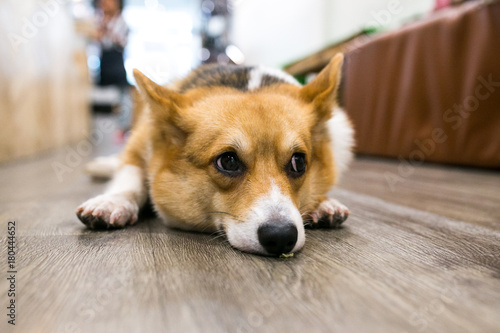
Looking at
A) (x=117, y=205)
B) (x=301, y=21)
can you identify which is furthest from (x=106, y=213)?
(x=301, y=21)

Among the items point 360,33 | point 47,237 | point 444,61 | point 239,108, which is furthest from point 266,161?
point 360,33

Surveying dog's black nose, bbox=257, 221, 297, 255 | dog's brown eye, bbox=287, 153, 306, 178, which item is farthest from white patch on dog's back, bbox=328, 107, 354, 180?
dog's black nose, bbox=257, 221, 297, 255

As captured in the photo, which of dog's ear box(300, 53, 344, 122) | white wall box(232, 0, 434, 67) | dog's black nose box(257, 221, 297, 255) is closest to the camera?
dog's black nose box(257, 221, 297, 255)

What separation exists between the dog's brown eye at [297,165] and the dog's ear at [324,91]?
0.29 meters

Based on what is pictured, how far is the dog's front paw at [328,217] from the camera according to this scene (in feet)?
5.09

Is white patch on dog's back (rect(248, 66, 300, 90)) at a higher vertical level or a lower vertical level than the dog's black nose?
higher

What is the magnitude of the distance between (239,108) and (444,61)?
9.45ft

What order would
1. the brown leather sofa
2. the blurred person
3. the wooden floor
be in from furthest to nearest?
the blurred person < the brown leather sofa < the wooden floor

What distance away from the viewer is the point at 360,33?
4.78 metres

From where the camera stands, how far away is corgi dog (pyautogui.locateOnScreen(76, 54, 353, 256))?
1251 mm

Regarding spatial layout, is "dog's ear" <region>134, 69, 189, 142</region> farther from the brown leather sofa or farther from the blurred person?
the blurred person

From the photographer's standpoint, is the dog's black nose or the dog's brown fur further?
the dog's brown fur

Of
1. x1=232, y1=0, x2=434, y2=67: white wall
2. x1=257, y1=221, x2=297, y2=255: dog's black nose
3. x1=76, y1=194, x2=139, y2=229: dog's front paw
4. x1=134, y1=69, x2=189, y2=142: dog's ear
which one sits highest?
x1=232, y1=0, x2=434, y2=67: white wall

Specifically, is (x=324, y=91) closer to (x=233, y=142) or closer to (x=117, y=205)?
(x=233, y=142)
